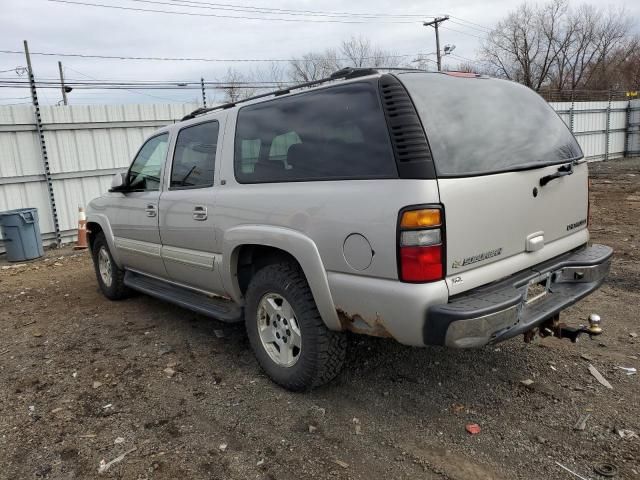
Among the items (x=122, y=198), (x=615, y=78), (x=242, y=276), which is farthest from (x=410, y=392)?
(x=615, y=78)

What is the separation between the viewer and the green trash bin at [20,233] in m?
8.73

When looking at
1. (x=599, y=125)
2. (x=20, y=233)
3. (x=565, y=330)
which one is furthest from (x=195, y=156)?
(x=599, y=125)

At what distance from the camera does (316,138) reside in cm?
309

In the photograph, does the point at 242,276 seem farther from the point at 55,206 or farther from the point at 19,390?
the point at 55,206

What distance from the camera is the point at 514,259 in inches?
114

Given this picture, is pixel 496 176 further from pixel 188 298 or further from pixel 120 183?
pixel 120 183

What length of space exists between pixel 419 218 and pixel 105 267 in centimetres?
464

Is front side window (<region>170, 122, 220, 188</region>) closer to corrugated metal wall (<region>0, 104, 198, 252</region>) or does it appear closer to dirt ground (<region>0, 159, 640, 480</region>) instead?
dirt ground (<region>0, 159, 640, 480</region>)

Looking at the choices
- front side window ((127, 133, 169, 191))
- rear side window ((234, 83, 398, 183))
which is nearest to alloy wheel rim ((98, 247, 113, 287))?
front side window ((127, 133, 169, 191))

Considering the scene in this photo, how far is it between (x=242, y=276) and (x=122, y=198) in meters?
2.10

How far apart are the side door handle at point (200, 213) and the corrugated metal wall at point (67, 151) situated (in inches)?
284

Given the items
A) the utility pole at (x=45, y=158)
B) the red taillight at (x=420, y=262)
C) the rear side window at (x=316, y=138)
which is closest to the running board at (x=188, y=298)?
the rear side window at (x=316, y=138)

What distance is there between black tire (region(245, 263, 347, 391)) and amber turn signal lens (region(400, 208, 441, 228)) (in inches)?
35.4

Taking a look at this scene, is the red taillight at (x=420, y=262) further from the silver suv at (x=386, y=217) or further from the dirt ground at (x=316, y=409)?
the dirt ground at (x=316, y=409)
